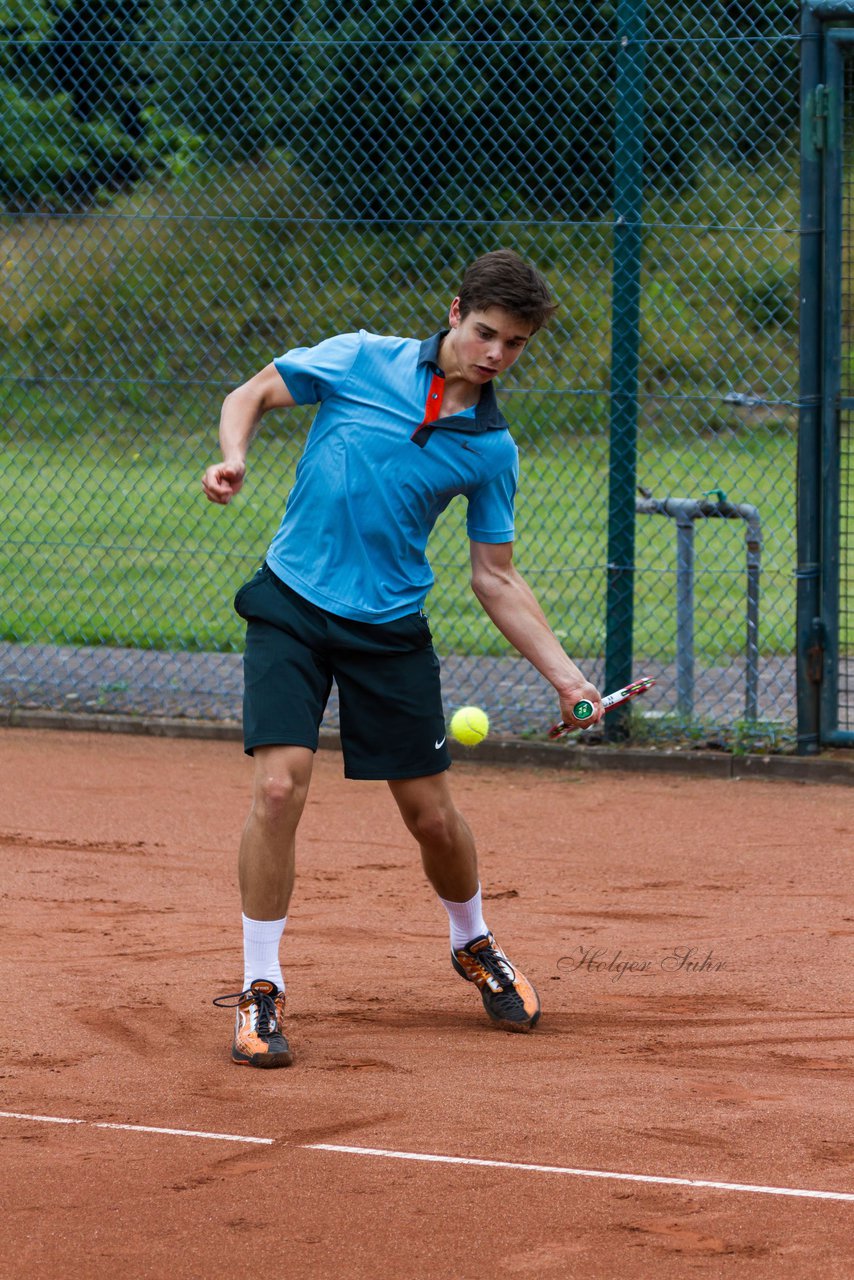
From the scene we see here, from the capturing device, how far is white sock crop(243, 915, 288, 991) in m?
4.15

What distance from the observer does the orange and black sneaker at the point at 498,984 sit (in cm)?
432

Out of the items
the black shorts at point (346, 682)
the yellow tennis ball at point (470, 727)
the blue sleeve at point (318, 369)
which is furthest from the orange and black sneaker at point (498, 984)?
the blue sleeve at point (318, 369)

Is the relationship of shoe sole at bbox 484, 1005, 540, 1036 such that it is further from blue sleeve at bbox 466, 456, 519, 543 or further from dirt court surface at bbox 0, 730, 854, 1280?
blue sleeve at bbox 466, 456, 519, 543

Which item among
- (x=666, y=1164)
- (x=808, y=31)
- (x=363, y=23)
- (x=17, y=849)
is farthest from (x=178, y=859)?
(x=363, y=23)

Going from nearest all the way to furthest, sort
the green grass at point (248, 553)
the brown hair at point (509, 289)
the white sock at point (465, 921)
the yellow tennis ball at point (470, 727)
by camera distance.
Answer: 1. the brown hair at point (509, 289)
2. the white sock at point (465, 921)
3. the yellow tennis ball at point (470, 727)
4. the green grass at point (248, 553)

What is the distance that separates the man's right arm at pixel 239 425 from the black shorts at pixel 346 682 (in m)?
0.39

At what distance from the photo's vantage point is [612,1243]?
307cm

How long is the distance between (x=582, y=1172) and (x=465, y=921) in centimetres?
114

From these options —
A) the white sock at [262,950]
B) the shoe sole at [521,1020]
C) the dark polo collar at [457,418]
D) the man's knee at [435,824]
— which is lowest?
the shoe sole at [521,1020]

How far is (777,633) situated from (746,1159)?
637 cm

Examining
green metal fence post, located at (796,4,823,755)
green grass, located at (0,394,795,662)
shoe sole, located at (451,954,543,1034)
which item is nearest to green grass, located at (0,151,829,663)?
green grass, located at (0,394,795,662)

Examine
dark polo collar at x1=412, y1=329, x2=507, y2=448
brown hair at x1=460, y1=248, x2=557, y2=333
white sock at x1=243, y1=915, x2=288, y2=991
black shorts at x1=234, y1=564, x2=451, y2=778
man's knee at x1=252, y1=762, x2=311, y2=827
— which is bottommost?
white sock at x1=243, y1=915, x2=288, y2=991

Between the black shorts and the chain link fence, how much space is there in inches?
122

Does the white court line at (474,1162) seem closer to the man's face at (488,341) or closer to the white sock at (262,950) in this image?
the white sock at (262,950)
